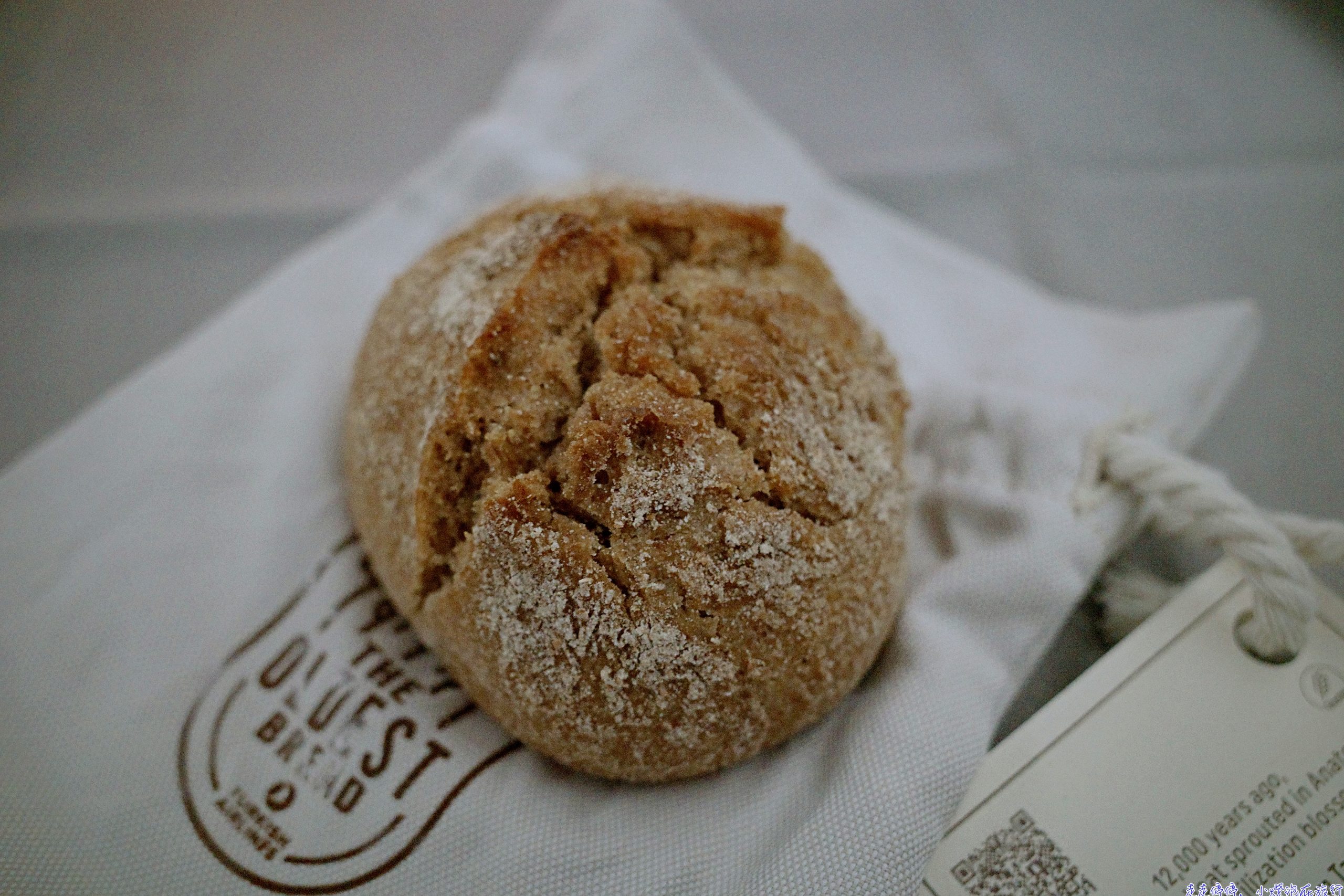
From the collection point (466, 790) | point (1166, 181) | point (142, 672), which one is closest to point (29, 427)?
point (142, 672)

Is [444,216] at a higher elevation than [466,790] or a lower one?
higher

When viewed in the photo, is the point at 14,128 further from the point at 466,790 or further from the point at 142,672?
the point at 466,790

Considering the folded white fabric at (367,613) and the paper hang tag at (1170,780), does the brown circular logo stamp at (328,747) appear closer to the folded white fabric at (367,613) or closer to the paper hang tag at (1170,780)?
the folded white fabric at (367,613)

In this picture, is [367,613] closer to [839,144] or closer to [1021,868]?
[1021,868]

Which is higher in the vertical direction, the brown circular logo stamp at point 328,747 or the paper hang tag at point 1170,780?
the brown circular logo stamp at point 328,747

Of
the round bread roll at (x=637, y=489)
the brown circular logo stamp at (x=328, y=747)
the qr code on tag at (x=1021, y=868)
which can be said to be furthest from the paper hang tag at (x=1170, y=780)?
the brown circular logo stamp at (x=328, y=747)

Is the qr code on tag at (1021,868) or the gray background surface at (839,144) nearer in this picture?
the qr code on tag at (1021,868)
